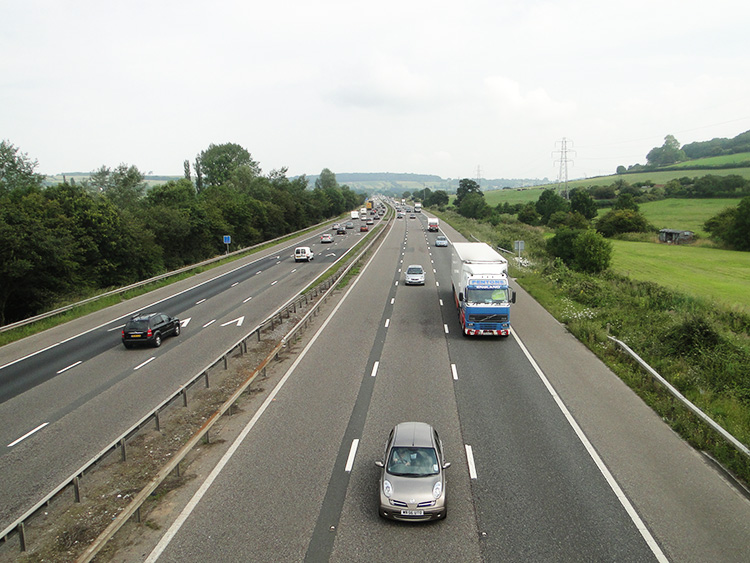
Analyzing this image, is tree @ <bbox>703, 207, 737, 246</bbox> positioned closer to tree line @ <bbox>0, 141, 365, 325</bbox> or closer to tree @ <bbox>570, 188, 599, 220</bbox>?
tree @ <bbox>570, 188, 599, 220</bbox>

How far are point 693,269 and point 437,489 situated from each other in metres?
50.5

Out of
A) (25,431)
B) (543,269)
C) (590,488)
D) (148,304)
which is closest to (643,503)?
(590,488)

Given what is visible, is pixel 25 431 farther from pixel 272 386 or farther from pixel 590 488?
pixel 590 488

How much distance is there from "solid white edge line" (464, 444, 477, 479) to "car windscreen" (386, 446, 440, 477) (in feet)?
5.85

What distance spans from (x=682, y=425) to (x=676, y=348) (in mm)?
7249

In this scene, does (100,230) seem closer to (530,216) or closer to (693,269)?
(693,269)

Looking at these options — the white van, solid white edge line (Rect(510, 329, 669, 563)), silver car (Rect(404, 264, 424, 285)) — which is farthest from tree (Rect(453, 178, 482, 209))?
solid white edge line (Rect(510, 329, 669, 563))

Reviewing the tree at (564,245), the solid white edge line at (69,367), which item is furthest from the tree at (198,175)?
the solid white edge line at (69,367)

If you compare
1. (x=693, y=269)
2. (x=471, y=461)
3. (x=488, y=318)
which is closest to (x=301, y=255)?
(x=488, y=318)

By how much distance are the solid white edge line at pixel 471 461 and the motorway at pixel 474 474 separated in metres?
0.05

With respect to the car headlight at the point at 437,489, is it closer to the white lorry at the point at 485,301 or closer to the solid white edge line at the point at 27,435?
the solid white edge line at the point at 27,435

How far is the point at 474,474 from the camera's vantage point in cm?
1181

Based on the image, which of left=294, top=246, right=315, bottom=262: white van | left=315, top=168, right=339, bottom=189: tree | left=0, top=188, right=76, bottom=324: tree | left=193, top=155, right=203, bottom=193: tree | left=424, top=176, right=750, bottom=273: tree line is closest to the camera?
left=0, top=188, right=76, bottom=324: tree

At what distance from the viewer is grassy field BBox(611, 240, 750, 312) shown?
125ft
